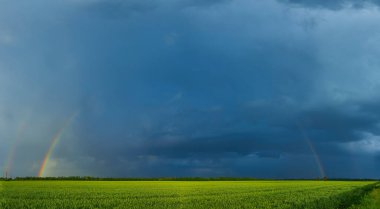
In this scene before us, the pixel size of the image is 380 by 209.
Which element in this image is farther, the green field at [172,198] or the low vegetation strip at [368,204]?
the green field at [172,198]

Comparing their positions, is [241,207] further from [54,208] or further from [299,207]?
[54,208]

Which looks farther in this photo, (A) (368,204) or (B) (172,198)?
(B) (172,198)

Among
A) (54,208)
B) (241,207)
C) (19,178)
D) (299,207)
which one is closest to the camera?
(54,208)

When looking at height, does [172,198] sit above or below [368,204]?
above

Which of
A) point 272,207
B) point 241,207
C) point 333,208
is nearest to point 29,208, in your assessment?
point 241,207

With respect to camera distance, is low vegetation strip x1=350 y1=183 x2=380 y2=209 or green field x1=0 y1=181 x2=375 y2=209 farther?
green field x1=0 y1=181 x2=375 y2=209

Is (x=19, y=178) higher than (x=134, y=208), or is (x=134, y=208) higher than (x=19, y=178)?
(x=19, y=178)

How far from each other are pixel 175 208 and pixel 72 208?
5468mm

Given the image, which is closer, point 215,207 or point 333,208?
point 215,207

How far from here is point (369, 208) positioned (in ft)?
72.8

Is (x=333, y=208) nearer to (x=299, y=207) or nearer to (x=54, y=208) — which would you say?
(x=299, y=207)

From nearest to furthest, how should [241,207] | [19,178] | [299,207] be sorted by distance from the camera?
[241,207] < [299,207] < [19,178]

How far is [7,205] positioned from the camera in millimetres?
23250

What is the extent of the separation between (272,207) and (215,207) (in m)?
3.74
